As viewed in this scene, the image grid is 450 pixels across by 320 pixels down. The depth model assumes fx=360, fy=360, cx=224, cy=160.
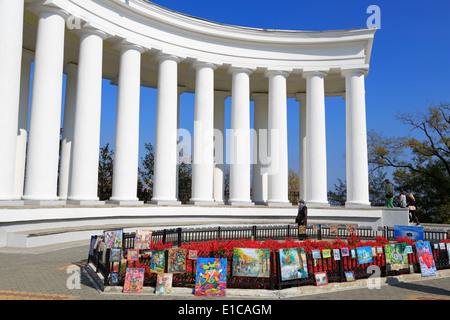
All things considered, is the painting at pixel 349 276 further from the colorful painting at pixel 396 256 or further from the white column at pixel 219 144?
the white column at pixel 219 144

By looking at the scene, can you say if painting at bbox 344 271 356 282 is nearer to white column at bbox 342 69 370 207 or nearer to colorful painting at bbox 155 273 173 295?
colorful painting at bbox 155 273 173 295

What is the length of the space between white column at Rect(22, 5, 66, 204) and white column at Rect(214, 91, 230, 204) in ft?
95.1

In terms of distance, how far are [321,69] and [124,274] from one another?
43428mm

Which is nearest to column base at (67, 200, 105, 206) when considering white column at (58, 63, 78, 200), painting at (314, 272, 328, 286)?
white column at (58, 63, 78, 200)

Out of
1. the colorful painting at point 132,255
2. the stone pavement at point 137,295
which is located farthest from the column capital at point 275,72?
the colorful painting at point 132,255

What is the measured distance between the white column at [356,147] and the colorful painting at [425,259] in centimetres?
2731

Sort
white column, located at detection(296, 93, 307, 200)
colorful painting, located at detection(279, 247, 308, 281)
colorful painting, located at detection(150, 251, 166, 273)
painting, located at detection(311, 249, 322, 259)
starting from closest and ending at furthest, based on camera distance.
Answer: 1. colorful painting, located at detection(150, 251, 166, 273)
2. colorful painting, located at detection(279, 247, 308, 281)
3. painting, located at detection(311, 249, 322, 259)
4. white column, located at detection(296, 93, 307, 200)

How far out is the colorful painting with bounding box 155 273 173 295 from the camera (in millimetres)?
16344

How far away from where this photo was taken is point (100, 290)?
55.1ft

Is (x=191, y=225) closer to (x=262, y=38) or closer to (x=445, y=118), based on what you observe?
(x=262, y=38)

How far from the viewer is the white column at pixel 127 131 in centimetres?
4034

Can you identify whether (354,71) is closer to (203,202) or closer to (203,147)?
(203,147)
